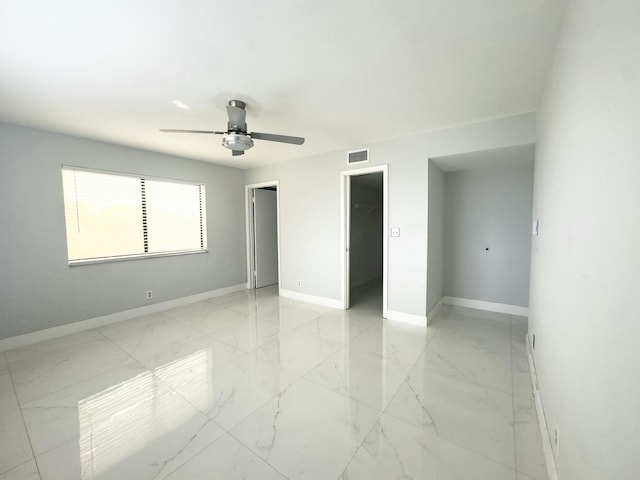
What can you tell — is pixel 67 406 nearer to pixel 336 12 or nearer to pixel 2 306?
pixel 2 306

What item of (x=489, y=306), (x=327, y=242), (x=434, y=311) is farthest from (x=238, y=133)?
(x=489, y=306)

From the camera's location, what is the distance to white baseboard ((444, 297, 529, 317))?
12.2 feet

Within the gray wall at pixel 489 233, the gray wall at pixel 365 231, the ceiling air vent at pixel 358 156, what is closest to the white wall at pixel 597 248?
the ceiling air vent at pixel 358 156

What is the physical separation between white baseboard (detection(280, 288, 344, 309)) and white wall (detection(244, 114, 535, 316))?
0.18ft

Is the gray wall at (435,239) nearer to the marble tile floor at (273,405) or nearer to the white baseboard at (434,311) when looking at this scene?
the white baseboard at (434,311)

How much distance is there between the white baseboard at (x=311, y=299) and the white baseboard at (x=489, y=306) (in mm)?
1859

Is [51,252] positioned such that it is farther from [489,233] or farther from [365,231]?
[489,233]

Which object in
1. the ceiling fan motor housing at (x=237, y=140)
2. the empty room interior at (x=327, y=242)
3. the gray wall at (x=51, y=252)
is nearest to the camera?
the empty room interior at (x=327, y=242)

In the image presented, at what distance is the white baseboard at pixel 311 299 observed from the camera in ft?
13.7

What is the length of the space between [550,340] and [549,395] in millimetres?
312

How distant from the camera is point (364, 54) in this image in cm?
173

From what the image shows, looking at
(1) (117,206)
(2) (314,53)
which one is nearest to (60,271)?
(1) (117,206)

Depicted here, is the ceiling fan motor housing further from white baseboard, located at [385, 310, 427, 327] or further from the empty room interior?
white baseboard, located at [385, 310, 427, 327]

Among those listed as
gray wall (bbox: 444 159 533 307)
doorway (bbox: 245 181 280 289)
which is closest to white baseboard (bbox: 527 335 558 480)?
gray wall (bbox: 444 159 533 307)
